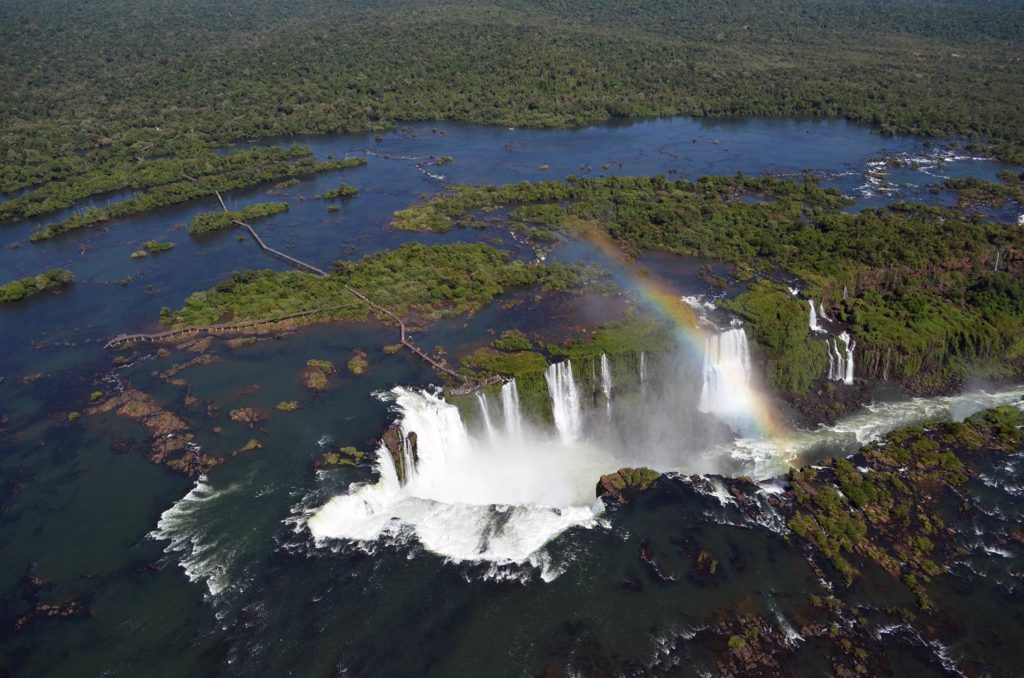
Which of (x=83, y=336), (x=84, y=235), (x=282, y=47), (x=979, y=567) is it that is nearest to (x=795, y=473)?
(x=979, y=567)

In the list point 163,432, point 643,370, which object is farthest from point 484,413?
point 163,432

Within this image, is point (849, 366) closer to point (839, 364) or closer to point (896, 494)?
point (839, 364)

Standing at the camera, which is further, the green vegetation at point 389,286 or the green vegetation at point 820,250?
the green vegetation at point 389,286

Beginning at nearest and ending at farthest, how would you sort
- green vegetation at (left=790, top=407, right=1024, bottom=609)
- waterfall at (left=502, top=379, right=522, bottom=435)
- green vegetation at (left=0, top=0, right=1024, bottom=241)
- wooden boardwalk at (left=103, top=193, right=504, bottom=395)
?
1. green vegetation at (left=790, top=407, right=1024, bottom=609)
2. waterfall at (left=502, top=379, right=522, bottom=435)
3. wooden boardwalk at (left=103, top=193, right=504, bottom=395)
4. green vegetation at (left=0, top=0, right=1024, bottom=241)

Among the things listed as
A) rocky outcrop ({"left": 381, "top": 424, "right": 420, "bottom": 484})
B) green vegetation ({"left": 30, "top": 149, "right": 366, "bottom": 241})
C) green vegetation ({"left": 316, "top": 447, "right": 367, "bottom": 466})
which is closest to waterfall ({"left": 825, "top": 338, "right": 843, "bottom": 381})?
rocky outcrop ({"left": 381, "top": 424, "right": 420, "bottom": 484})

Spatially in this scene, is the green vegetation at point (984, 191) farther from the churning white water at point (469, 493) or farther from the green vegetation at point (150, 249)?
the green vegetation at point (150, 249)

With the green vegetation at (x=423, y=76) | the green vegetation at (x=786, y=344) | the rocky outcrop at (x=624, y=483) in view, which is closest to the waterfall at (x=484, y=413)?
the rocky outcrop at (x=624, y=483)

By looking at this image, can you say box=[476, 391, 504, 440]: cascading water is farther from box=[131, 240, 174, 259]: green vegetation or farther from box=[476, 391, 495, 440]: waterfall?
box=[131, 240, 174, 259]: green vegetation
